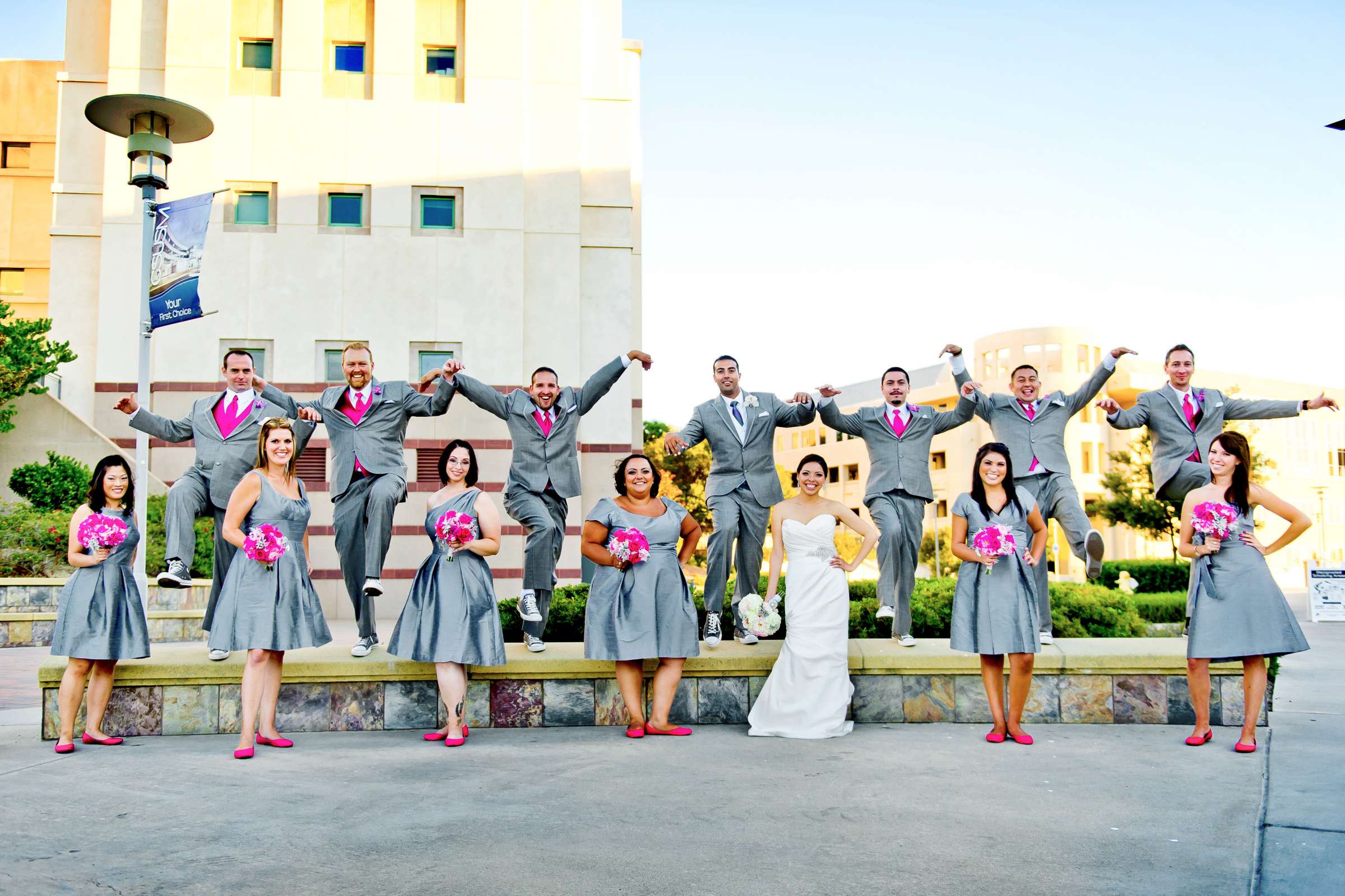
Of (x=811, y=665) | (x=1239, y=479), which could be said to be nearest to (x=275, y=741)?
(x=811, y=665)

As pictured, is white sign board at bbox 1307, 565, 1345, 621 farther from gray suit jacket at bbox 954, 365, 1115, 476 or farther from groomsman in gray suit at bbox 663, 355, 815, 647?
groomsman in gray suit at bbox 663, 355, 815, 647

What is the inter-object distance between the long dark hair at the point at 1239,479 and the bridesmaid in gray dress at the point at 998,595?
127 centimetres

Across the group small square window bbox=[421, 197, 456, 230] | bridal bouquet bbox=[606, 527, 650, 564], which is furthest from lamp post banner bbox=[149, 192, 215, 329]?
small square window bbox=[421, 197, 456, 230]

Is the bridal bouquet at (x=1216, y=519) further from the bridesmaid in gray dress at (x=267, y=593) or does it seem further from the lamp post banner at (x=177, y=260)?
the lamp post banner at (x=177, y=260)

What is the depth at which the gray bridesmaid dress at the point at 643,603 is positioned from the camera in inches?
302

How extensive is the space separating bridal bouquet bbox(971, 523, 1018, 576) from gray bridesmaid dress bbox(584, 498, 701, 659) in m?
2.03

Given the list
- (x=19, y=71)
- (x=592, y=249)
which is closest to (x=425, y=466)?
(x=592, y=249)

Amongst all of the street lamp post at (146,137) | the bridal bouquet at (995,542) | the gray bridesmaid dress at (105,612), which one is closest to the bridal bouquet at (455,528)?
the gray bridesmaid dress at (105,612)

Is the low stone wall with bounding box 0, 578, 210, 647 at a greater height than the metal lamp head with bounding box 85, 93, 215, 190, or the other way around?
the metal lamp head with bounding box 85, 93, 215, 190

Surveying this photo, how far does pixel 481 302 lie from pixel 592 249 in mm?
2830

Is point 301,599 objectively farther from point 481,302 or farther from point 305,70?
point 305,70

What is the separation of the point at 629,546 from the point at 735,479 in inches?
59.9

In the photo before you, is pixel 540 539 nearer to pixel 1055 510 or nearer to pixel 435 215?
pixel 1055 510

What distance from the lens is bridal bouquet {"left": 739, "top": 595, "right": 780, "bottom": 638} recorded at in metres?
8.03
